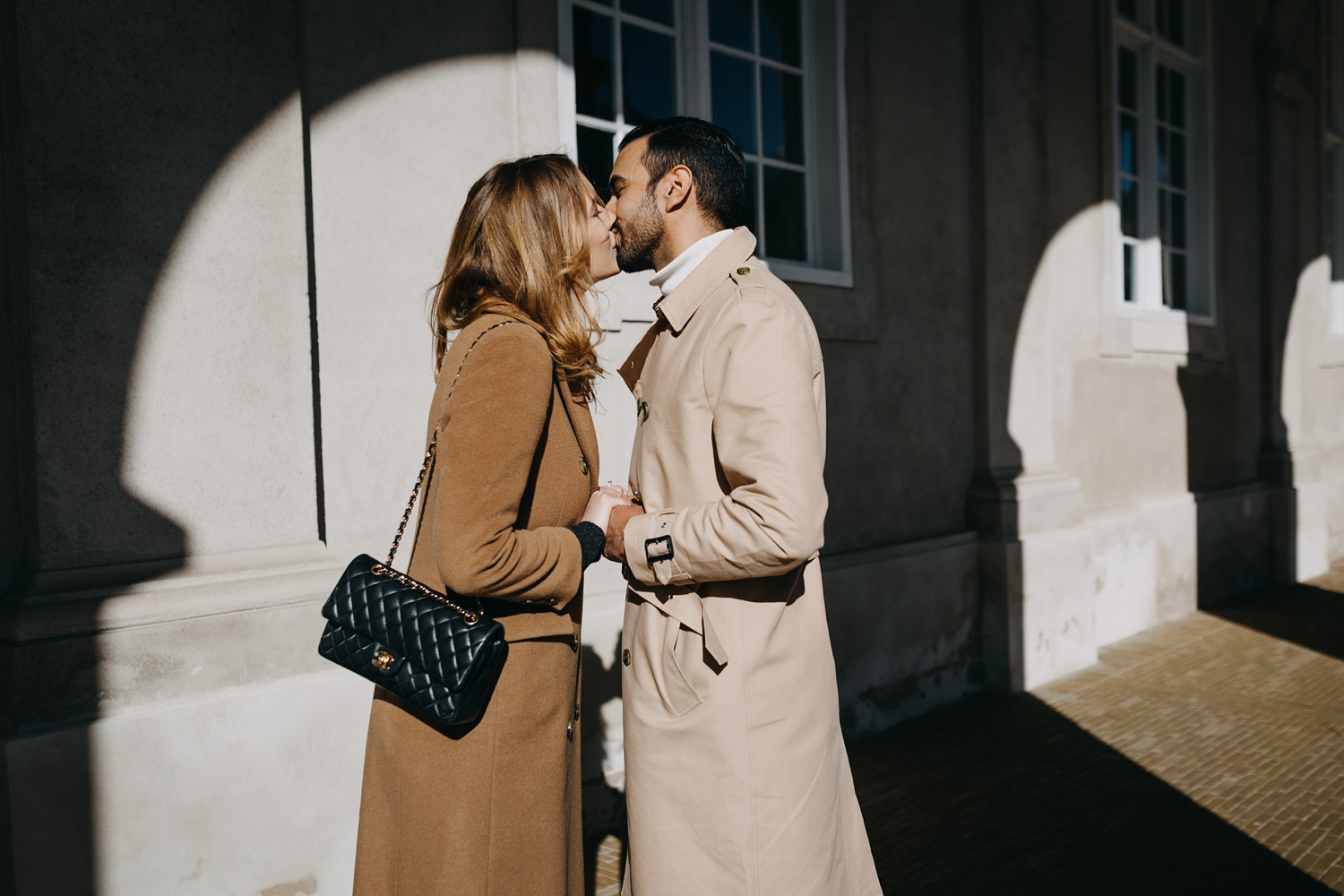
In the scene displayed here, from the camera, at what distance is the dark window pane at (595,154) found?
409 centimetres

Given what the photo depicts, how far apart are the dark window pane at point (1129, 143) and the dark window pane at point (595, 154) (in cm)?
499

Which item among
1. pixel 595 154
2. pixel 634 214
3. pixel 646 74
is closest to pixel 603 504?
pixel 634 214

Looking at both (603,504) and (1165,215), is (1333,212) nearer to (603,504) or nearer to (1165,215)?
(1165,215)

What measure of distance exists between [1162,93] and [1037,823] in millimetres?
6432

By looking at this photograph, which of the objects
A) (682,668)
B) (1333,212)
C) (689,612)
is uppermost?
(1333,212)

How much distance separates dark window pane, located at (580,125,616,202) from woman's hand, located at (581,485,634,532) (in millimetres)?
2349

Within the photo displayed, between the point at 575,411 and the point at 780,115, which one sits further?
the point at 780,115

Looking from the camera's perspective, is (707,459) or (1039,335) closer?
(707,459)

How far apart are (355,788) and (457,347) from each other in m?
1.80

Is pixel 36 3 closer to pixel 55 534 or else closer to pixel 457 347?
pixel 55 534

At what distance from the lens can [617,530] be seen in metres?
1.92

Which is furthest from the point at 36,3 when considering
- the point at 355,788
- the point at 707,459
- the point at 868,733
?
the point at 868,733

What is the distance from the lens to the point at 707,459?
194 centimetres

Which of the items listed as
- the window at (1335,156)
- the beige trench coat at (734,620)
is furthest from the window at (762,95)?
the window at (1335,156)
